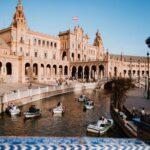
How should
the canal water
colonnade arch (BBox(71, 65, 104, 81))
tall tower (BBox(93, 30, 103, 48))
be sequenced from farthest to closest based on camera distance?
tall tower (BBox(93, 30, 103, 48)) → colonnade arch (BBox(71, 65, 104, 81)) → the canal water

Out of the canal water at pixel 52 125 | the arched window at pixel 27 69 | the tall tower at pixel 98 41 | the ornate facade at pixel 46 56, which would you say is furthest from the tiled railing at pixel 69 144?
the tall tower at pixel 98 41

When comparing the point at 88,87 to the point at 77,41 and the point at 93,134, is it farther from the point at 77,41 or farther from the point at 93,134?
the point at 93,134

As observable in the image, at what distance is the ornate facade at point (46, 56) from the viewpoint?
7762 centimetres

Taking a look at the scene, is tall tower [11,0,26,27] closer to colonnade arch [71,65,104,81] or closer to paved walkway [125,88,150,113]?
colonnade arch [71,65,104,81]

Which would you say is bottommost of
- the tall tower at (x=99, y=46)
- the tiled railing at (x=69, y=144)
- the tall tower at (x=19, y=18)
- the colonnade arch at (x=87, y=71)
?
the tiled railing at (x=69, y=144)

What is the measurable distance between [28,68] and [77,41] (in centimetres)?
3430

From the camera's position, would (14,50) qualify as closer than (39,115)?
No

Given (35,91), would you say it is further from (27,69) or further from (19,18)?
(19,18)

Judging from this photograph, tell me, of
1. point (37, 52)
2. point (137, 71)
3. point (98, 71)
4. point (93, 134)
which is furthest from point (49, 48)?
point (93, 134)

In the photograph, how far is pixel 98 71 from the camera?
98500 mm

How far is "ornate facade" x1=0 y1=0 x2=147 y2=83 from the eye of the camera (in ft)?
255

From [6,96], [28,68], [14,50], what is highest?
[14,50]

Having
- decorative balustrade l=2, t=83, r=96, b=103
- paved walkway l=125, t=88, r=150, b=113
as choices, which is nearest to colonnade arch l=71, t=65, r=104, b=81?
decorative balustrade l=2, t=83, r=96, b=103

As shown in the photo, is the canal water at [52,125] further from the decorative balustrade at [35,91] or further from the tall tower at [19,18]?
the tall tower at [19,18]
